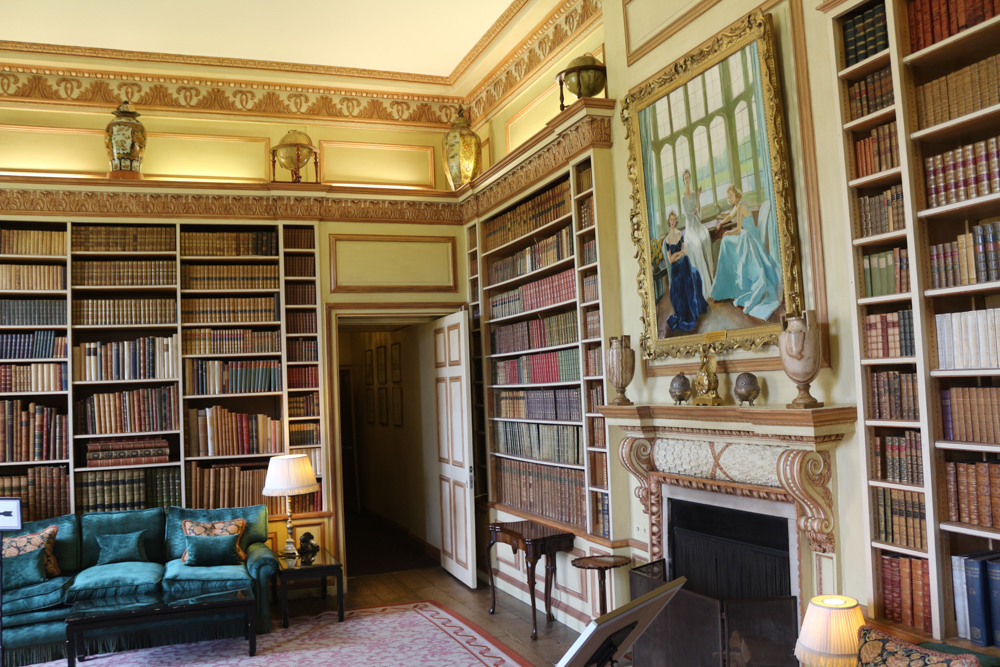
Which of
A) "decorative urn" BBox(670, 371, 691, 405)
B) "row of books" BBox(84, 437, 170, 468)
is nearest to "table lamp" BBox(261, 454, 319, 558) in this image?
"row of books" BBox(84, 437, 170, 468)

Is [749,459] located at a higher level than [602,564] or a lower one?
higher

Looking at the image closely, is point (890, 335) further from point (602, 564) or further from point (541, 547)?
point (541, 547)

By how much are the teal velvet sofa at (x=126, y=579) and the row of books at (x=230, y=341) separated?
1.29m

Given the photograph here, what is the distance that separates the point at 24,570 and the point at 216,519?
1291mm

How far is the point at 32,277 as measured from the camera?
630 cm

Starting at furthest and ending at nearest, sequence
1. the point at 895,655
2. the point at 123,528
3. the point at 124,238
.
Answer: the point at 124,238 → the point at 123,528 → the point at 895,655

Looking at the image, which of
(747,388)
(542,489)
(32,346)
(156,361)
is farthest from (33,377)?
(747,388)

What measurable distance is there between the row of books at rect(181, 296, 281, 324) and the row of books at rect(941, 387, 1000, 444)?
17.3ft

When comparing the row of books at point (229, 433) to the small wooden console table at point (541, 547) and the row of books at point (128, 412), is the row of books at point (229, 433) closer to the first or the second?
the row of books at point (128, 412)

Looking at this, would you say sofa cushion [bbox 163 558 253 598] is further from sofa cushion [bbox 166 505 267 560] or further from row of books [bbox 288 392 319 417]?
row of books [bbox 288 392 319 417]

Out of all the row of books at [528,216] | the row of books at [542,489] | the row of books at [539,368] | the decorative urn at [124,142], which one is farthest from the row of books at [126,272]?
the row of books at [542,489]

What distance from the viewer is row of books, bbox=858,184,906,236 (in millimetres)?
3092

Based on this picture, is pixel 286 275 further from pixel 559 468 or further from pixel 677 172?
pixel 677 172

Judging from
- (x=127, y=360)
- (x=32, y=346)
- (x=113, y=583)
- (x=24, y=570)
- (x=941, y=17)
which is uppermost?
(x=941, y=17)
